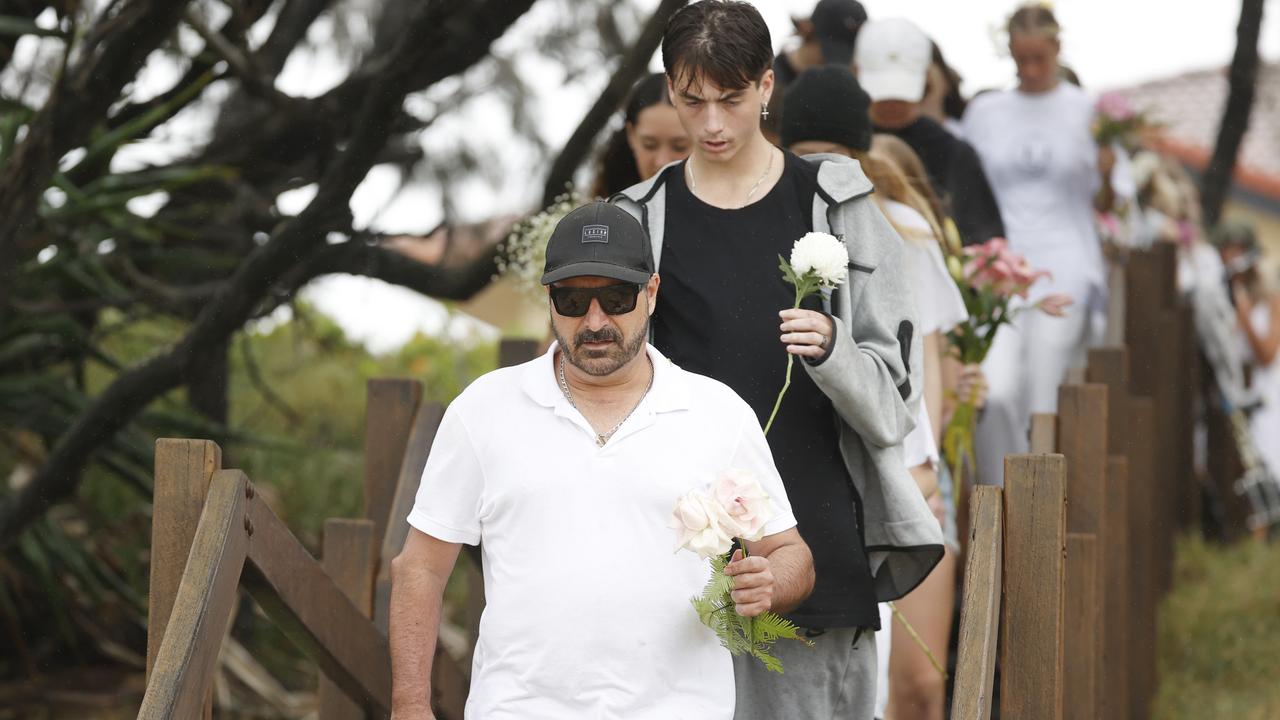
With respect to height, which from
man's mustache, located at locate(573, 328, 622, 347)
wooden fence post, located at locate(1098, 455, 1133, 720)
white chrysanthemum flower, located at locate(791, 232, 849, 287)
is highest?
white chrysanthemum flower, located at locate(791, 232, 849, 287)

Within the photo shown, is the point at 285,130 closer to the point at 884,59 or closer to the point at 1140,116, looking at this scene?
the point at 884,59

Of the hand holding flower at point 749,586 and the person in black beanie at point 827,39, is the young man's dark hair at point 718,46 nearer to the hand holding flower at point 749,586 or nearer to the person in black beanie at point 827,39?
the hand holding flower at point 749,586

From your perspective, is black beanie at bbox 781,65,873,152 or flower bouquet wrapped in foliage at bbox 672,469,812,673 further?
Answer: black beanie at bbox 781,65,873,152

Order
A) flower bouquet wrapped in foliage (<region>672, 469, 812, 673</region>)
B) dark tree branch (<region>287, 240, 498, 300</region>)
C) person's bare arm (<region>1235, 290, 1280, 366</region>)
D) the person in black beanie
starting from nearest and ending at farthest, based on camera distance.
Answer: flower bouquet wrapped in foliage (<region>672, 469, 812, 673</region>), dark tree branch (<region>287, 240, 498, 300</region>), the person in black beanie, person's bare arm (<region>1235, 290, 1280, 366</region>)

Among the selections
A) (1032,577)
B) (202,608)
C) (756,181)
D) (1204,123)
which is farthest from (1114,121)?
(1204,123)

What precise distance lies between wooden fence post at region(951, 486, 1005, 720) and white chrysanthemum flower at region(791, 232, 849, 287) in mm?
466

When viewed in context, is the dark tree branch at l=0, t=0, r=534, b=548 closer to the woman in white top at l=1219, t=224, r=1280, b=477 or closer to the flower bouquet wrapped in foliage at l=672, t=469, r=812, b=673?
the flower bouquet wrapped in foliage at l=672, t=469, r=812, b=673

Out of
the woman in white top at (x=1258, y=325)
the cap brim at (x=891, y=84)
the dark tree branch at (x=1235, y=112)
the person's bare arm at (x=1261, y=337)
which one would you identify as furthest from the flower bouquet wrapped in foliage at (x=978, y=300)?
the person's bare arm at (x=1261, y=337)

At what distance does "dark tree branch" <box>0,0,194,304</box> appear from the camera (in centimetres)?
448

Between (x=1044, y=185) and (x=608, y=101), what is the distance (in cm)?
212

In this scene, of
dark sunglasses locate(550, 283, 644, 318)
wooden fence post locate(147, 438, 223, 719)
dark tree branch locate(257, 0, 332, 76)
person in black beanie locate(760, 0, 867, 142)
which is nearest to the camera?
dark sunglasses locate(550, 283, 644, 318)

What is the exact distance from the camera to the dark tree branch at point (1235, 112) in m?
9.49

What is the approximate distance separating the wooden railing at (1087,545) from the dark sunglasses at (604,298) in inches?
28.4

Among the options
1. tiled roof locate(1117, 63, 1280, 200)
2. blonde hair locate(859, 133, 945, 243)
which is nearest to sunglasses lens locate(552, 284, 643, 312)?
blonde hair locate(859, 133, 945, 243)
